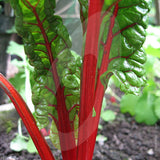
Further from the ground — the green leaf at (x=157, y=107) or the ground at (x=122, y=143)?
the green leaf at (x=157, y=107)

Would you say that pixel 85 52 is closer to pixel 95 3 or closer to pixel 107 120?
pixel 95 3

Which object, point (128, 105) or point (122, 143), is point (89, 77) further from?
point (128, 105)

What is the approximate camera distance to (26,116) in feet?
2.27

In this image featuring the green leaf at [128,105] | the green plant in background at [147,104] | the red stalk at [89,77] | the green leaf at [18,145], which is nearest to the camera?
the red stalk at [89,77]

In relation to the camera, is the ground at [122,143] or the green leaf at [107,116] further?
the green leaf at [107,116]

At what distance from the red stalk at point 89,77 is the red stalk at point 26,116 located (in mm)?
126

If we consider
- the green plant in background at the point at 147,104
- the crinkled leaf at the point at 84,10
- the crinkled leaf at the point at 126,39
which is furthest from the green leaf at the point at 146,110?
the crinkled leaf at the point at 84,10

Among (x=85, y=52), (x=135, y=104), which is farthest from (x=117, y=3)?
(x=135, y=104)

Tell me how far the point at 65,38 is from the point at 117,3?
20cm

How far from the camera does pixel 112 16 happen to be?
669 millimetres

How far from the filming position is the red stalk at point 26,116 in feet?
2.18

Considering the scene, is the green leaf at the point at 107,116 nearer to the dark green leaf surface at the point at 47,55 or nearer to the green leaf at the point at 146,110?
the green leaf at the point at 146,110

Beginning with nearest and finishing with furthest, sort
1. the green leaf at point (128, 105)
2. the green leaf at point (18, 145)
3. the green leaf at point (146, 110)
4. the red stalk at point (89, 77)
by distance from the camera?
the red stalk at point (89, 77) < the green leaf at point (18, 145) < the green leaf at point (146, 110) < the green leaf at point (128, 105)

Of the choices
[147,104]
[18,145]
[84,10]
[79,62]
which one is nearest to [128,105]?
[147,104]
